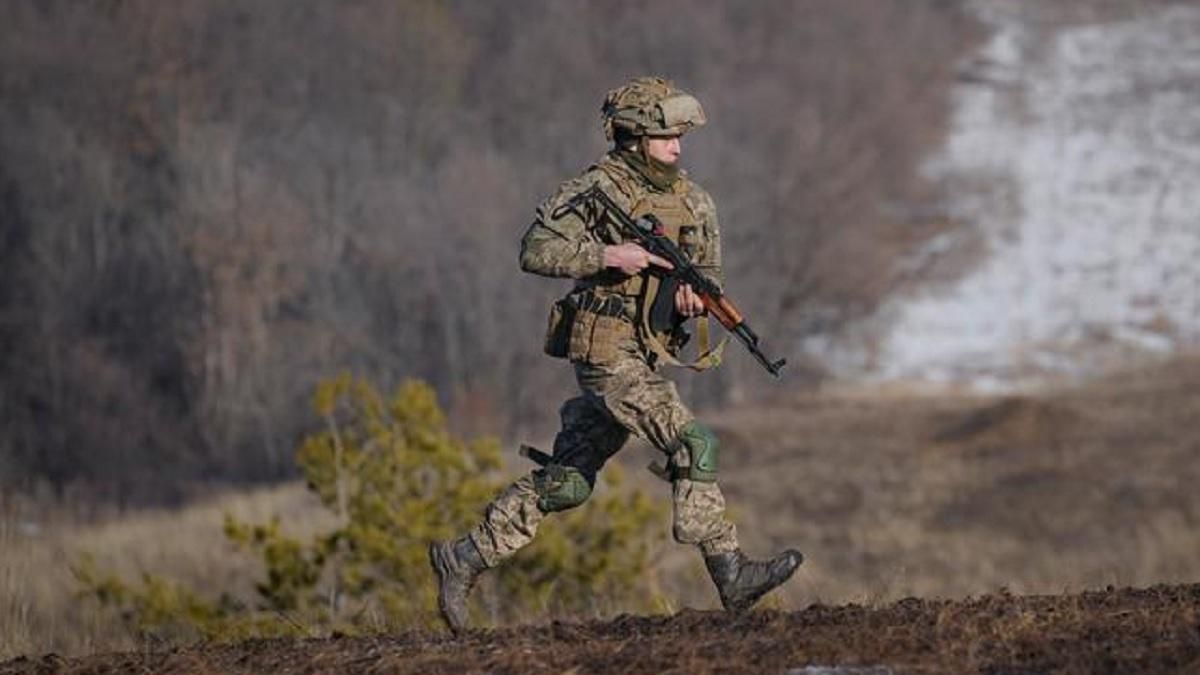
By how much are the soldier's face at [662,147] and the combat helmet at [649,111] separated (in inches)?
1.0

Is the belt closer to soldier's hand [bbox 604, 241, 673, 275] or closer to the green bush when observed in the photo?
soldier's hand [bbox 604, 241, 673, 275]

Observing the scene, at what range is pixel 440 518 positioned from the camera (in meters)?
14.9

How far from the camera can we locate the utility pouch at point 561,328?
7.54m

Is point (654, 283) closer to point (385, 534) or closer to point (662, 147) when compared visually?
point (662, 147)

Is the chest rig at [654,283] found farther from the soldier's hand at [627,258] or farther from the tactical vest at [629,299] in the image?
the soldier's hand at [627,258]

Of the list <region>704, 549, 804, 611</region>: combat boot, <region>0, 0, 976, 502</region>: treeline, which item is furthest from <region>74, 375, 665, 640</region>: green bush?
<region>0, 0, 976, 502</region>: treeline

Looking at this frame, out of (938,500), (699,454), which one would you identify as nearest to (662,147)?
(699,454)

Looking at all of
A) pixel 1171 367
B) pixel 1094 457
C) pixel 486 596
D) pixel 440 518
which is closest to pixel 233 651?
pixel 486 596

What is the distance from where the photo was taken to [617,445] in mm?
7707

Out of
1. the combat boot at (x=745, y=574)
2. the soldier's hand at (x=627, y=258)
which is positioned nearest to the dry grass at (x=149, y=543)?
the combat boot at (x=745, y=574)

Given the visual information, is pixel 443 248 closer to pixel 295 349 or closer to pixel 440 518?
pixel 295 349

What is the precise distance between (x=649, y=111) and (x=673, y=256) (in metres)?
0.51

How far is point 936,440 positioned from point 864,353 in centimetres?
1383

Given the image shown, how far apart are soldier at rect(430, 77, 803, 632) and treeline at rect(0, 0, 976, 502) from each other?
122ft
